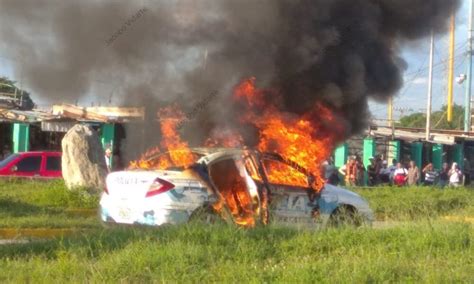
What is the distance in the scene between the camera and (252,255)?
7.91 meters

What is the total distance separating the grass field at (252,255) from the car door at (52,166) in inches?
465

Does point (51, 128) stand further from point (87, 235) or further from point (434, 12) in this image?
point (87, 235)

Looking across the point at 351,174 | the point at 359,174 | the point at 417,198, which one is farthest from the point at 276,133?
the point at 359,174

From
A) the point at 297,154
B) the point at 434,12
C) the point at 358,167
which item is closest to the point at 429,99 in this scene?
the point at 358,167

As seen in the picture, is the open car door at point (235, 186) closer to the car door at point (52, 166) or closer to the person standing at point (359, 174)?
the car door at point (52, 166)

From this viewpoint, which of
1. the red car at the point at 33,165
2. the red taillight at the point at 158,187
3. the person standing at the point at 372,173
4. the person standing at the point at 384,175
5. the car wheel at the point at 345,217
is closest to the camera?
the red taillight at the point at 158,187

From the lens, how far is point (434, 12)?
547 inches

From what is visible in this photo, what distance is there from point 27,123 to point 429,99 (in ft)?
59.3

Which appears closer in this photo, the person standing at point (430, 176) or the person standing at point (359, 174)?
the person standing at point (359, 174)

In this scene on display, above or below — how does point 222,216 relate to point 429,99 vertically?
below

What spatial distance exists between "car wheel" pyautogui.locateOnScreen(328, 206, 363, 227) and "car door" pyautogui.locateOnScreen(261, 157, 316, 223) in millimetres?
344

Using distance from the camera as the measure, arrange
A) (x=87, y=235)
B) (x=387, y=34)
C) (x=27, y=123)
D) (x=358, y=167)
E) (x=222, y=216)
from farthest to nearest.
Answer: (x=27, y=123)
(x=358, y=167)
(x=387, y=34)
(x=222, y=216)
(x=87, y=235)

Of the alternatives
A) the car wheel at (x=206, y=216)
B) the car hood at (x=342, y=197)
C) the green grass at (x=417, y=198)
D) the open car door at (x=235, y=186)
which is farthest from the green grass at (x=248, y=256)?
the green grass at (x=417, y=198)

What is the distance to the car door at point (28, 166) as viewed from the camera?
19.9 meters
